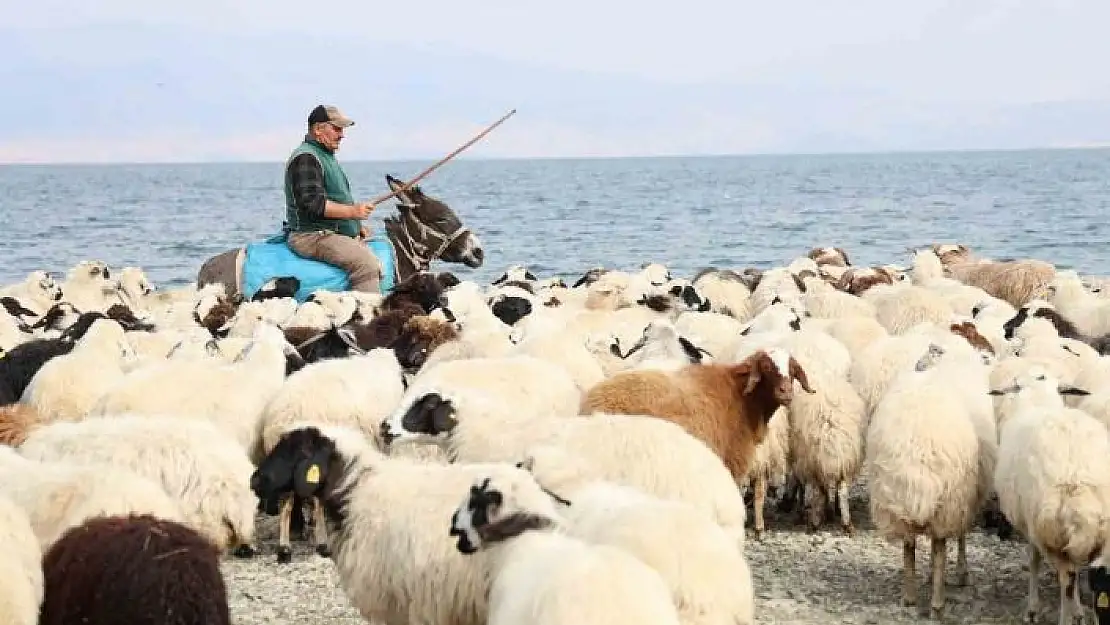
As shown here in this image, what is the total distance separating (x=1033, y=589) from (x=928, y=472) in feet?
2.64

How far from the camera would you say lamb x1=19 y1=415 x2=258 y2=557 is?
702 cm

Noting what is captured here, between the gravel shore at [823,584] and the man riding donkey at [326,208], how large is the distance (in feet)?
17.2

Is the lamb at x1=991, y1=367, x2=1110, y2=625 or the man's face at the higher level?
the man's face

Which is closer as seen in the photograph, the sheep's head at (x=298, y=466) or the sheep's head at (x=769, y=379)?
the sheep's head at (x=298, y=466)

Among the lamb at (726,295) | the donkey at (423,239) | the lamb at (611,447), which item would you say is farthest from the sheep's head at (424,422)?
the donkey at (423,239)

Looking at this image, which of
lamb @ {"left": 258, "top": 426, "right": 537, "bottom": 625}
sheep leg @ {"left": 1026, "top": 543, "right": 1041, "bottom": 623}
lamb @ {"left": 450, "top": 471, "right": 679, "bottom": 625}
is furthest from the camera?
sheep leg @ {"left": 1026, "top": 543, "right": 1041, "bottom": 623}

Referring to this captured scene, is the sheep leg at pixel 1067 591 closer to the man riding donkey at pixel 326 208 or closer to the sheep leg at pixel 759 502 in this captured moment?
the sheep leg at pixel 759 502

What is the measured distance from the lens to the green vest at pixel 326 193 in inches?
544

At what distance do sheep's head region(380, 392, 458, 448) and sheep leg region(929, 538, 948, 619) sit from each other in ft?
8.72

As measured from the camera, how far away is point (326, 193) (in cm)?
1399

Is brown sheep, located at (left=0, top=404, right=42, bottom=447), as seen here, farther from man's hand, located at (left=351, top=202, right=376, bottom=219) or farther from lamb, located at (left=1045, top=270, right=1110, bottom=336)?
lamb, located at (left=1045, top=270, right=1110, bottom=336)

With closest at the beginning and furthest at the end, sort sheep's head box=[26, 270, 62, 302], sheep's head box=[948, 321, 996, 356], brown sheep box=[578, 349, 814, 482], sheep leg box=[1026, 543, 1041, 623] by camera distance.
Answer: sheep leg box=[1026, 543, 1041, 623] < brown sheep box=[578, 349, 814, 482] < sheep's head box=[948, 321, 996, 356] < sheep's head box=[26, 270, 62, 302]

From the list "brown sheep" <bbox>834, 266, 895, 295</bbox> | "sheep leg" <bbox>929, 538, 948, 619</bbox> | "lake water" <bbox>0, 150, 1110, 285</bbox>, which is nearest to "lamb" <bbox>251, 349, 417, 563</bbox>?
"sheep leg" <bbox>929, 538, 948, 619</bbox>

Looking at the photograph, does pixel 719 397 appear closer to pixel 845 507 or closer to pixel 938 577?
pixel 845 507
